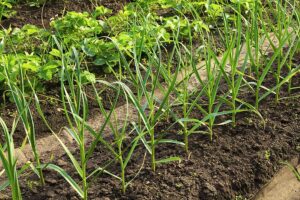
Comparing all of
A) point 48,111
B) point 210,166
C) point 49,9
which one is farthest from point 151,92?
point 49,9

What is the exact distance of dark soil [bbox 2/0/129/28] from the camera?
4.57 meters

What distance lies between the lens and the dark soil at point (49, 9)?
457cm

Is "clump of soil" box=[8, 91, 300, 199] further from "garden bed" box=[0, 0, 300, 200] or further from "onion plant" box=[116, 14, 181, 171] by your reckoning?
"onion plant" box=[116, 14, 181, 171]

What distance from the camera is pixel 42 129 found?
323cm

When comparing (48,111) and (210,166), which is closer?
(210,166)

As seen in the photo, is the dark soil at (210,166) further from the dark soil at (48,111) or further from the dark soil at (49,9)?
the dark soil at (49,9)

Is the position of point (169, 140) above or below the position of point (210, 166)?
above

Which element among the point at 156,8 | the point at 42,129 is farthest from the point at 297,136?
the point at 156,8

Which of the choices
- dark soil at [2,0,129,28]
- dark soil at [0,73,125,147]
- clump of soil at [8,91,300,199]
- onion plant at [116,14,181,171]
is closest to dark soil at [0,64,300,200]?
clump of soil at [8,91,300,199]

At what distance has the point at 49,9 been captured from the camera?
4.75 metres

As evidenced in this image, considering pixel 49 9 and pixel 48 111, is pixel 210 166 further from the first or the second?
pixel 49 9

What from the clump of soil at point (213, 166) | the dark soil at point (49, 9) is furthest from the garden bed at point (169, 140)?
the dark soil at point (49, 9)

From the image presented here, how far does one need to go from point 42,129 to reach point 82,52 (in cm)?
75

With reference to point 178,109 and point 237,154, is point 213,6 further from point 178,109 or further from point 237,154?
point 237,154
